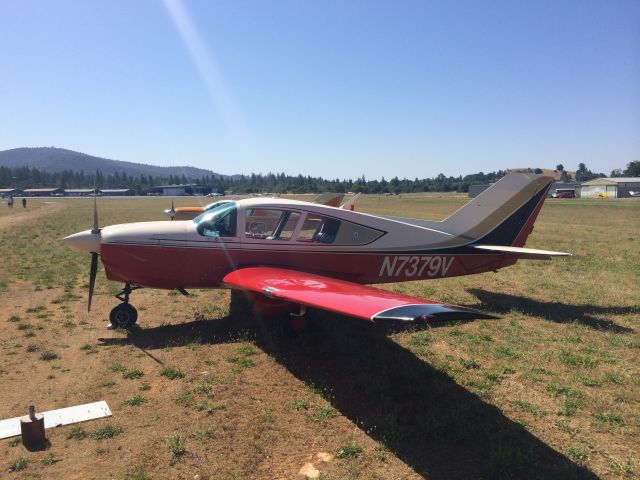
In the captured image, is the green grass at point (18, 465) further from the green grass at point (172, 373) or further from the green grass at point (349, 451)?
the green grass at point (349, 451)

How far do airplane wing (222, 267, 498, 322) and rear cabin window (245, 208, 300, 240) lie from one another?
2.30 feet

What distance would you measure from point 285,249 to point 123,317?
328 centimetres

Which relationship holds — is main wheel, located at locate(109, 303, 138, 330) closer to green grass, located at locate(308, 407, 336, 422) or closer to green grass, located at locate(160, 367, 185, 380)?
green grass, located at locate(160, 367, 185, 380)

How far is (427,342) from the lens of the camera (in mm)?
7281

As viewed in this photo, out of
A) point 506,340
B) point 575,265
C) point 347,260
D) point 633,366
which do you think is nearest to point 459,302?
point 506,340

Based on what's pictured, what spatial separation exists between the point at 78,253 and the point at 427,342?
14.9m

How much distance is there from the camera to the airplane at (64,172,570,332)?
771 cm

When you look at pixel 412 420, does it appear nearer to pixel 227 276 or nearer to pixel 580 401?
pixel 580 401

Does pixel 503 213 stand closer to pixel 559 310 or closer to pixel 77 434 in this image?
pixel 559 310

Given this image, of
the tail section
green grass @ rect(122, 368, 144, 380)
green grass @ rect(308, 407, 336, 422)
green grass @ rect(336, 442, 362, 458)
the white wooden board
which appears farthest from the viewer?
the tail section

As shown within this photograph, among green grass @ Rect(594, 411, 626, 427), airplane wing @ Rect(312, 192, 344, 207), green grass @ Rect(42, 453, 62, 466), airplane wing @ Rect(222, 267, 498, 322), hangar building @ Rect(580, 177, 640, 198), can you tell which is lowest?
green grass @ Rect(42, 453, 62, 466)

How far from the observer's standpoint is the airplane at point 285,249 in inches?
304

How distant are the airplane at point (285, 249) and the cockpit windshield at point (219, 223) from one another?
2cm

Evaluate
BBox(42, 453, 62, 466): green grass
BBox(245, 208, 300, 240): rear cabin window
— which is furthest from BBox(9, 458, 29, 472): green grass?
BBox(245, 208, 300, 240): rear cabin window
